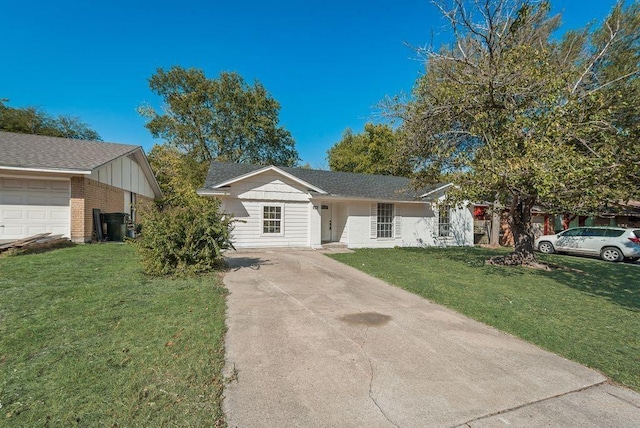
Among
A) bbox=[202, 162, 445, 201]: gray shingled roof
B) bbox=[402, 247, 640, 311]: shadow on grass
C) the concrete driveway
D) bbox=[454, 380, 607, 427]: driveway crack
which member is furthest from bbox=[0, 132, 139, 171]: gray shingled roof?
bbox=[402, 247, 640, 311]: shadow on grass

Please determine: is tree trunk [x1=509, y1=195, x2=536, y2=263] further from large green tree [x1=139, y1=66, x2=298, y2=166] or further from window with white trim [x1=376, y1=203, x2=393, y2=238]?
large green tree [x1=139, y1=66, x2=298, y2=166]

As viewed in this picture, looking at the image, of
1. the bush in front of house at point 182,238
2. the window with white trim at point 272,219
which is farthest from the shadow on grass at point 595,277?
the bush in front of house at point 182,238

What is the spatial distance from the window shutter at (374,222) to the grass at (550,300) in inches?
143

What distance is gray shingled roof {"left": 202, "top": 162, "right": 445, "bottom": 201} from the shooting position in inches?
545

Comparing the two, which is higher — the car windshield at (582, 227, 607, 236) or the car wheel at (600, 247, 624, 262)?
the car windshield at (582, 227, 607, 236)

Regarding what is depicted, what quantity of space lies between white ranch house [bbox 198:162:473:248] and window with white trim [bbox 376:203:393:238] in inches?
2.0

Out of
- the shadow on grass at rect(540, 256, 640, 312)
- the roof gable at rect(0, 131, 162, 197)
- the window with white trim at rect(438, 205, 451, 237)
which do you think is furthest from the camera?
the window with white trim at rect(438, 205, 451, 237)

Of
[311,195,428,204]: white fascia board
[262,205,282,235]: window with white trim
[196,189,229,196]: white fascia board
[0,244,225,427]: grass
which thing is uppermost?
[196,189,229,196]: white fascia board

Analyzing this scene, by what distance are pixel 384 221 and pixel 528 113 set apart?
7718 mm

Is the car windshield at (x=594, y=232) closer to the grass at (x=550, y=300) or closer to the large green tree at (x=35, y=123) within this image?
the grass at (x=550, y=300)

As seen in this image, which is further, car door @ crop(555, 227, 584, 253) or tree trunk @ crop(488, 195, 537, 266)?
car door @ crop(555, 227, 584, 253)

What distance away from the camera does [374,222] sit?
1481 cm

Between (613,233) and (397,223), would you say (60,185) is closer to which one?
(397,223)

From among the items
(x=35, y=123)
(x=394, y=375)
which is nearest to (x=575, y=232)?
(x=394, y=375)
